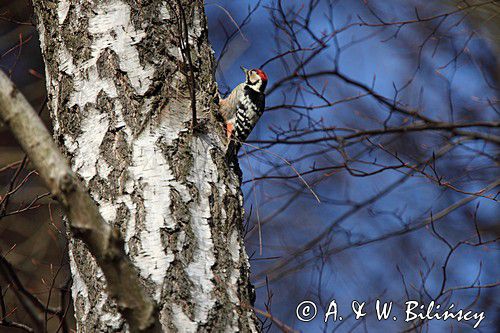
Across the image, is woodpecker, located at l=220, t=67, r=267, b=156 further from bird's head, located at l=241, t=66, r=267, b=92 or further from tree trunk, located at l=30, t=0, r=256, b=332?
tree trunk, located at l=30, t=0, r=256, b=332

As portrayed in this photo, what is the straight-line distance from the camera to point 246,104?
12.6 feet

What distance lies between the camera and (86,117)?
2.21 m

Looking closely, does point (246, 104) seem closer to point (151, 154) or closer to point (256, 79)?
point (256, 79)

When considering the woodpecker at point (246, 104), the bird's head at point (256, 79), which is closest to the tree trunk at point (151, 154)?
the woodpecker at point (246, 104)

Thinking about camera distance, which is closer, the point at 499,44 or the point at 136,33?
the point at 136,33

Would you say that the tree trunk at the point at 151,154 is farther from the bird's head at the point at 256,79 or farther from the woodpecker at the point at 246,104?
the bird's head at the point at 256,79

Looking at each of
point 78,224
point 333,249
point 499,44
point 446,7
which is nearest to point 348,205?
point 333,249

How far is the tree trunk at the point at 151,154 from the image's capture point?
1.97 meters

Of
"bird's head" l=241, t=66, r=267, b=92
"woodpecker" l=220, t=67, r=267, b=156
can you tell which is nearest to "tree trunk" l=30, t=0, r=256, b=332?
"woodpecker" l=220, t=67, r=267, b=156

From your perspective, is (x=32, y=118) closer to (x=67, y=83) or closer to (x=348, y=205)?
(x=67, y=83)

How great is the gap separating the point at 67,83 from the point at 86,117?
174 millimetres

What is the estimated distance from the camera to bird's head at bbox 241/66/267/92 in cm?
423

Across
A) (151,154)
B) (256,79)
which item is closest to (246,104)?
(256,79)

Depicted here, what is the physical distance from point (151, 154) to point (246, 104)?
179 centimetres
